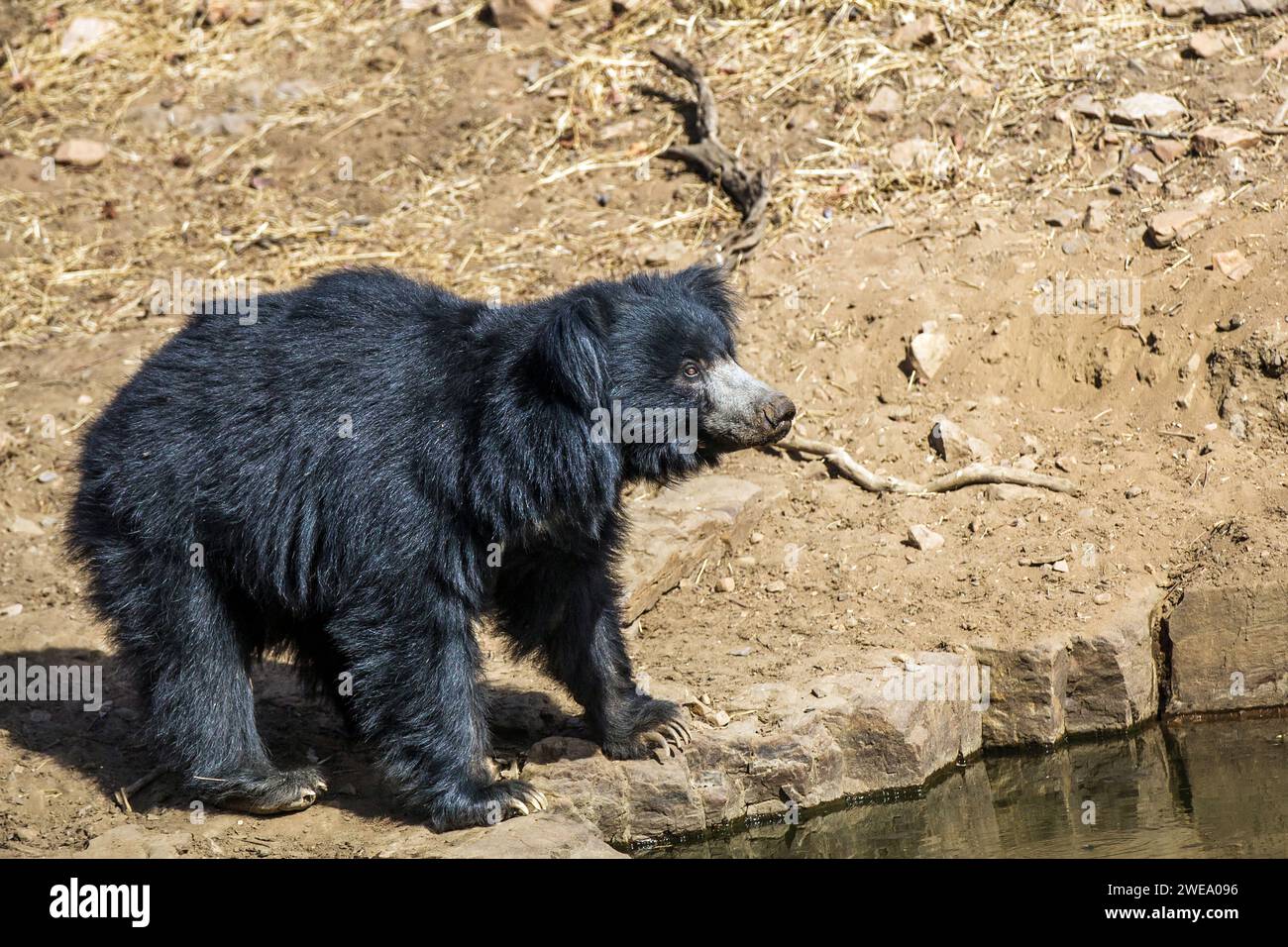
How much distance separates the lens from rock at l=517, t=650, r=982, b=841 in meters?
4.69

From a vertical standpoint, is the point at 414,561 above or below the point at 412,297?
below

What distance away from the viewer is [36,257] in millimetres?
8664

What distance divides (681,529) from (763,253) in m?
2.15

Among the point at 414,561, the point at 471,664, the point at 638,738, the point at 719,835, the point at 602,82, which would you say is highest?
the point at 602,82

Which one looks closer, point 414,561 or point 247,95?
point 414,561

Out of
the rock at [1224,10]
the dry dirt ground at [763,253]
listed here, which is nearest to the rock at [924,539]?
the dry dirt ground at [763,253]

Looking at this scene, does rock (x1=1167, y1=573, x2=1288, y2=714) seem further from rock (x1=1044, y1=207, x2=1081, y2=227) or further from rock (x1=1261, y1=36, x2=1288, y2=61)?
rock (x1=1261, y1=36, x2=1288, y2=61)

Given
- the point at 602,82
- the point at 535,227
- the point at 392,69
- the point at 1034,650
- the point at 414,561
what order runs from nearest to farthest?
the point at 414,561 → the point at 1034,650 → the point at 535,227 → the point at 602,82 → the point at 392,69

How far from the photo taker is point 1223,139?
23.9 ft

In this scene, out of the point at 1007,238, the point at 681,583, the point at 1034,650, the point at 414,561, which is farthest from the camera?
the point at 1007,238

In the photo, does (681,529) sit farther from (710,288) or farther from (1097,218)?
(1097,218)

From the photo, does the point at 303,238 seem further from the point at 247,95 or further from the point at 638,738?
the point at 638,738

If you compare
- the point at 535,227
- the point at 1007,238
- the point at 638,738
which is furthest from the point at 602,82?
the point at 638,738

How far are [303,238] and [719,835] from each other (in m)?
5.11
